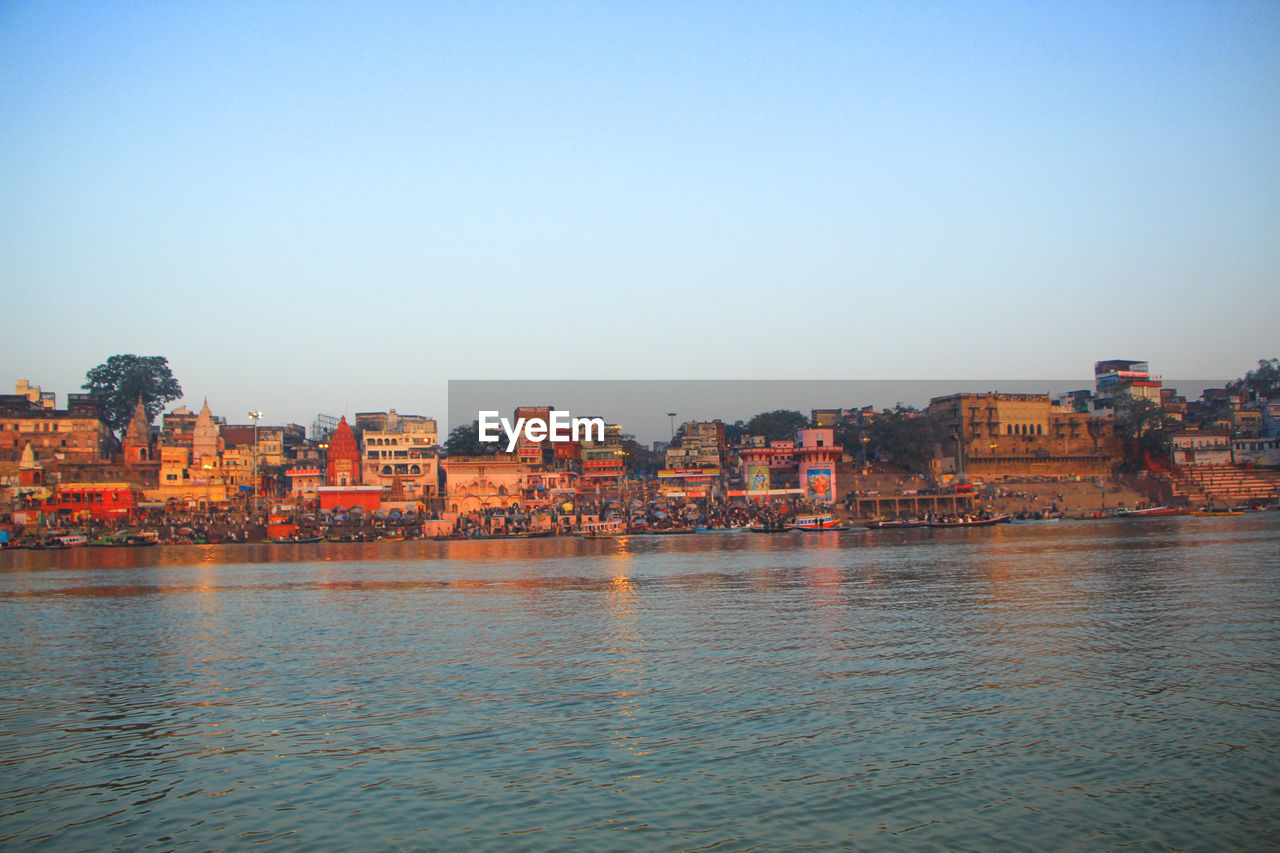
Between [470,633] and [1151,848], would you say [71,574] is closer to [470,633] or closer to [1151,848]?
[470,633]

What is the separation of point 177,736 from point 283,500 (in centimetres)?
6797

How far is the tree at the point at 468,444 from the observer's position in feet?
308

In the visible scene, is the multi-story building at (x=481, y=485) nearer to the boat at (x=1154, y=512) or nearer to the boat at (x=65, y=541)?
the boat at (x=65, y=541)

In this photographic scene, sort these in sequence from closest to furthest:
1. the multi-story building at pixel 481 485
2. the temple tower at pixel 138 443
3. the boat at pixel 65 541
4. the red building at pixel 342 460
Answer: the boat at pixel 65 541, the red building at pixel 342 460, the multi-story building at pixel 481 485, the temple tower at pixel 138 443

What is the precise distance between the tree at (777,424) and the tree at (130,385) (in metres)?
61.3

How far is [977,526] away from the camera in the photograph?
73.0 metres

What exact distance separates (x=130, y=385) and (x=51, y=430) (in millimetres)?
20573

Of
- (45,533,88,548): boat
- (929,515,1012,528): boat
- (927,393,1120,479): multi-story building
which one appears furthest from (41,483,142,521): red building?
(927,393,1120,479): multi-story building

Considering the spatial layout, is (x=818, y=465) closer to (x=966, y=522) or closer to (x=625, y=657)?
(x=966, y=522)

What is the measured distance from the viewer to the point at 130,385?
10238 cm

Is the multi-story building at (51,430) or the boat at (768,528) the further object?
the multi-story building at (51,430)

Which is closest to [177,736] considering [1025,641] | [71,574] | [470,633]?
[470,633]

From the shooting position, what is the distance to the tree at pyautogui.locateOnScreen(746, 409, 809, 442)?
104 meters

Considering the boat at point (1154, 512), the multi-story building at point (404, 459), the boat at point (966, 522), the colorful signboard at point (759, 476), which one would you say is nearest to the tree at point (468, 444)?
the multi-story building at point (404, 459)
